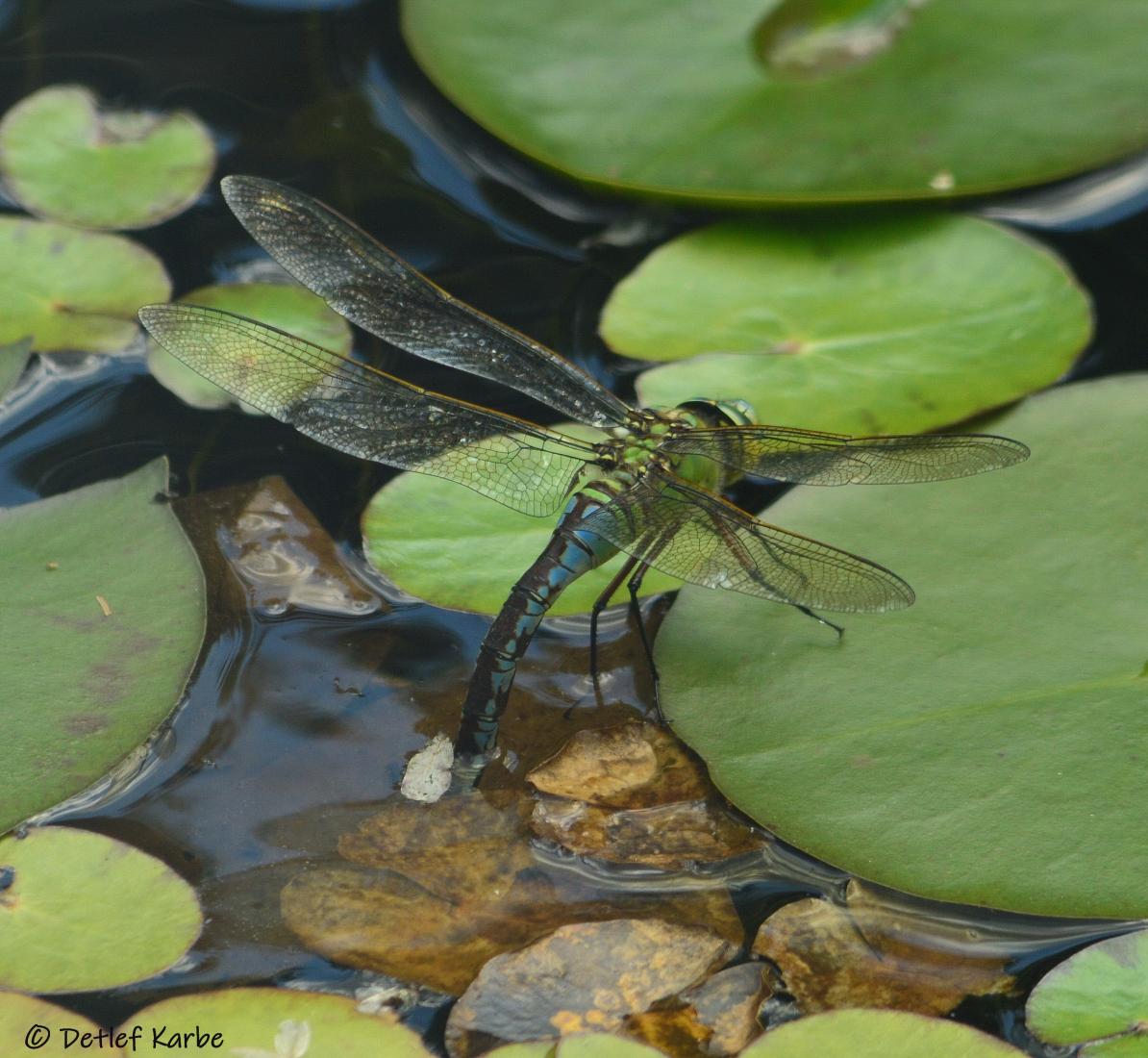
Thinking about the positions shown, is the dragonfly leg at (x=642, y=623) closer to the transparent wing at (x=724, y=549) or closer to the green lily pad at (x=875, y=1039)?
the transparent wing at (x=724, y=549)

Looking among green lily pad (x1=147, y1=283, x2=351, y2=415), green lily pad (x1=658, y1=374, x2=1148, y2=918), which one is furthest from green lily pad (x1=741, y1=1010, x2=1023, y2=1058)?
green lily pad (x1=147, y1=283, x2=351, y2=415)

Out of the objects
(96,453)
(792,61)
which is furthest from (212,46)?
(792,61)

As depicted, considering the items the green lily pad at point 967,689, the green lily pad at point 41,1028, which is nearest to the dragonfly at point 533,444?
the green lily pad at point 967,689

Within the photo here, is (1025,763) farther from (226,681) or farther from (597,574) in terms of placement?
(226,681)

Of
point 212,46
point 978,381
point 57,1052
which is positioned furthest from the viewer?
point 212,46

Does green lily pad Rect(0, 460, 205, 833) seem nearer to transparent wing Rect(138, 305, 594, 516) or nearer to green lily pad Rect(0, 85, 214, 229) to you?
transparent wing Rect(138, 305, 594, 516)
